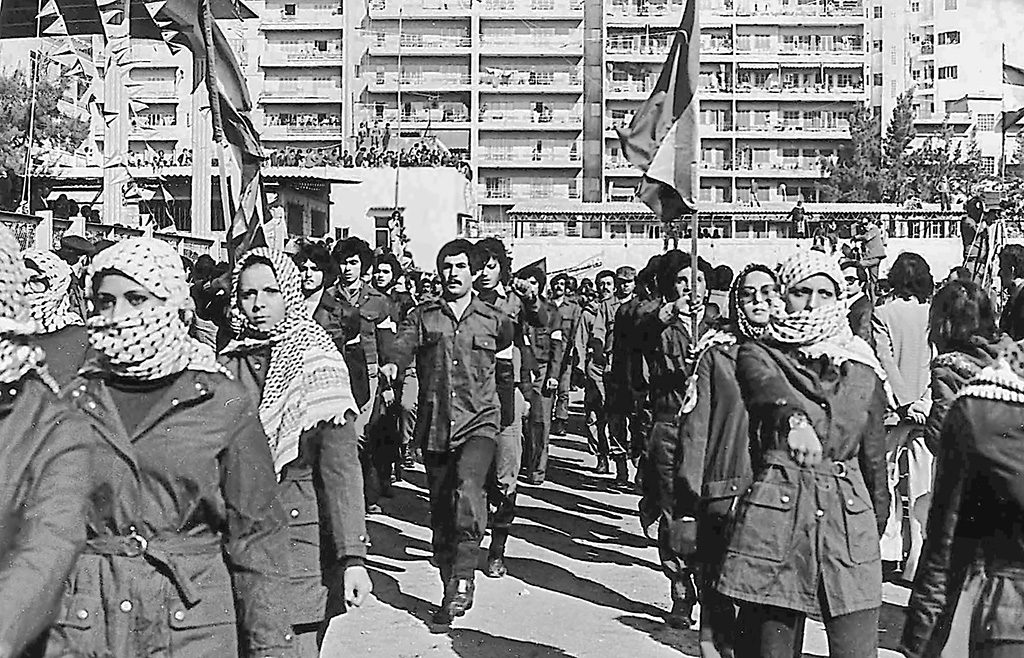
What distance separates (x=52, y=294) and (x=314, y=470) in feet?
7.65

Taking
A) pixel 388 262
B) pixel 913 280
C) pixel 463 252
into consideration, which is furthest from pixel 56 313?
pixel 388 262

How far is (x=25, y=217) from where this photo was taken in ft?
45.2

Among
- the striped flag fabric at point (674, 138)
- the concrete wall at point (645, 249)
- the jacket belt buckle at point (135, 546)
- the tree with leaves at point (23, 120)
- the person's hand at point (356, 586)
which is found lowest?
the concrete wall at point (645, 249)

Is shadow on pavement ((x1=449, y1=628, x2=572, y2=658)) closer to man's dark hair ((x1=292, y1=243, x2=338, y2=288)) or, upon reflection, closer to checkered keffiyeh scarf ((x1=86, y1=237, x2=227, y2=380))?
man's dark hair ((x1=292, y1=243, x2=338, y2=288))

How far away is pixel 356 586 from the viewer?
495 cm

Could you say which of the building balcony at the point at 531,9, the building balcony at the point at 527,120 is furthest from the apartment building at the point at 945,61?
the building balcony at the point at 527,120

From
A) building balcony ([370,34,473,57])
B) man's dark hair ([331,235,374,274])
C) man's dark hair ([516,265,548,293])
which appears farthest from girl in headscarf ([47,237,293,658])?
building balcony ([370,34,473,57])

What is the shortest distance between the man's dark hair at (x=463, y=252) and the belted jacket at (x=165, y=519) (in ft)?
14.5

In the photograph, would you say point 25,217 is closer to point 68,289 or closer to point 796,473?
point 68,289

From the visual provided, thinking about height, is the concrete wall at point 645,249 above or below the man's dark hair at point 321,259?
below

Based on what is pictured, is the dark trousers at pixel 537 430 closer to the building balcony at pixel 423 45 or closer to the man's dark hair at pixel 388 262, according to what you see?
the man's dark hair at pixel 388 262

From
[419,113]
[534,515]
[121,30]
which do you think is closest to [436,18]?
[419,113]

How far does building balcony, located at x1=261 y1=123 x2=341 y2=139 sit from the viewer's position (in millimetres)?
82562

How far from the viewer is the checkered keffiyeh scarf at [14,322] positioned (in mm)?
3156
